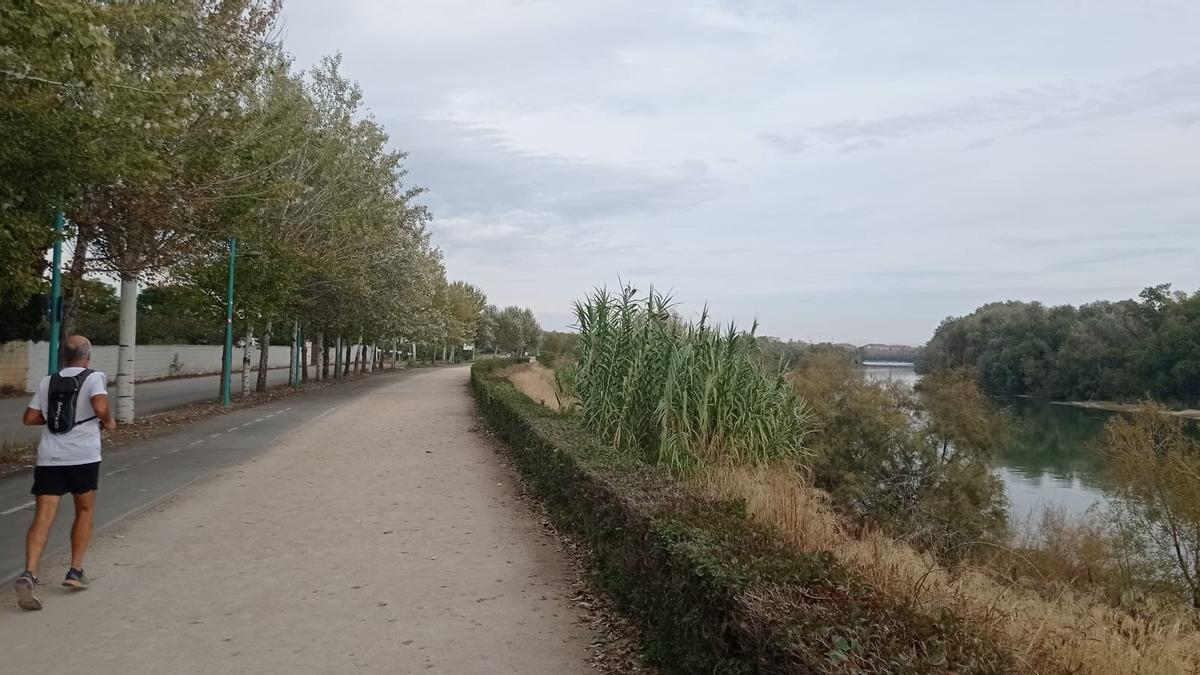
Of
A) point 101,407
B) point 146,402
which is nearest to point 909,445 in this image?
point 146,402

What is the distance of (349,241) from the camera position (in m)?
25.8

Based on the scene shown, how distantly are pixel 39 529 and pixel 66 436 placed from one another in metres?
0.57

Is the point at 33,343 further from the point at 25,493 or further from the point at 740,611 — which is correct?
the point at 740,611

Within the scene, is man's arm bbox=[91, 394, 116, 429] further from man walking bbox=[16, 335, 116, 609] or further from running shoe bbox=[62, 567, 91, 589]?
running shoe bbox=[62, 567, 91, 589]

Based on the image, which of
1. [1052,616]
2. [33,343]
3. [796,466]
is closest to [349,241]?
[33,343]

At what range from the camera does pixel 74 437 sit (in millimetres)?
5801

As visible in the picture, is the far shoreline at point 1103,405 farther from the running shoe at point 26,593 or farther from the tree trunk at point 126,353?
the running shoe at point 26,593

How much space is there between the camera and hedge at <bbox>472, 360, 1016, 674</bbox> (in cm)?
304

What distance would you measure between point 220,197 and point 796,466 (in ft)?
33.5

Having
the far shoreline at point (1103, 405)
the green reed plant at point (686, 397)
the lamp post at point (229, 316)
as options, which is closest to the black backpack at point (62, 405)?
the green reed plant at point (686, 397)

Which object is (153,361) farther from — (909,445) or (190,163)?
(909,445)

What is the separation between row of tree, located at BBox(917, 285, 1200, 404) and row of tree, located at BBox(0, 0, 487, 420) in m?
41.0

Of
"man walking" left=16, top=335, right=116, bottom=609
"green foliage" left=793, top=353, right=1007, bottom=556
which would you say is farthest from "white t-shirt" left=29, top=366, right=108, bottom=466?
"green foliage" left=793, top=353, right=1007, bottom=556

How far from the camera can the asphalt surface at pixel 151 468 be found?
786 centimetres
